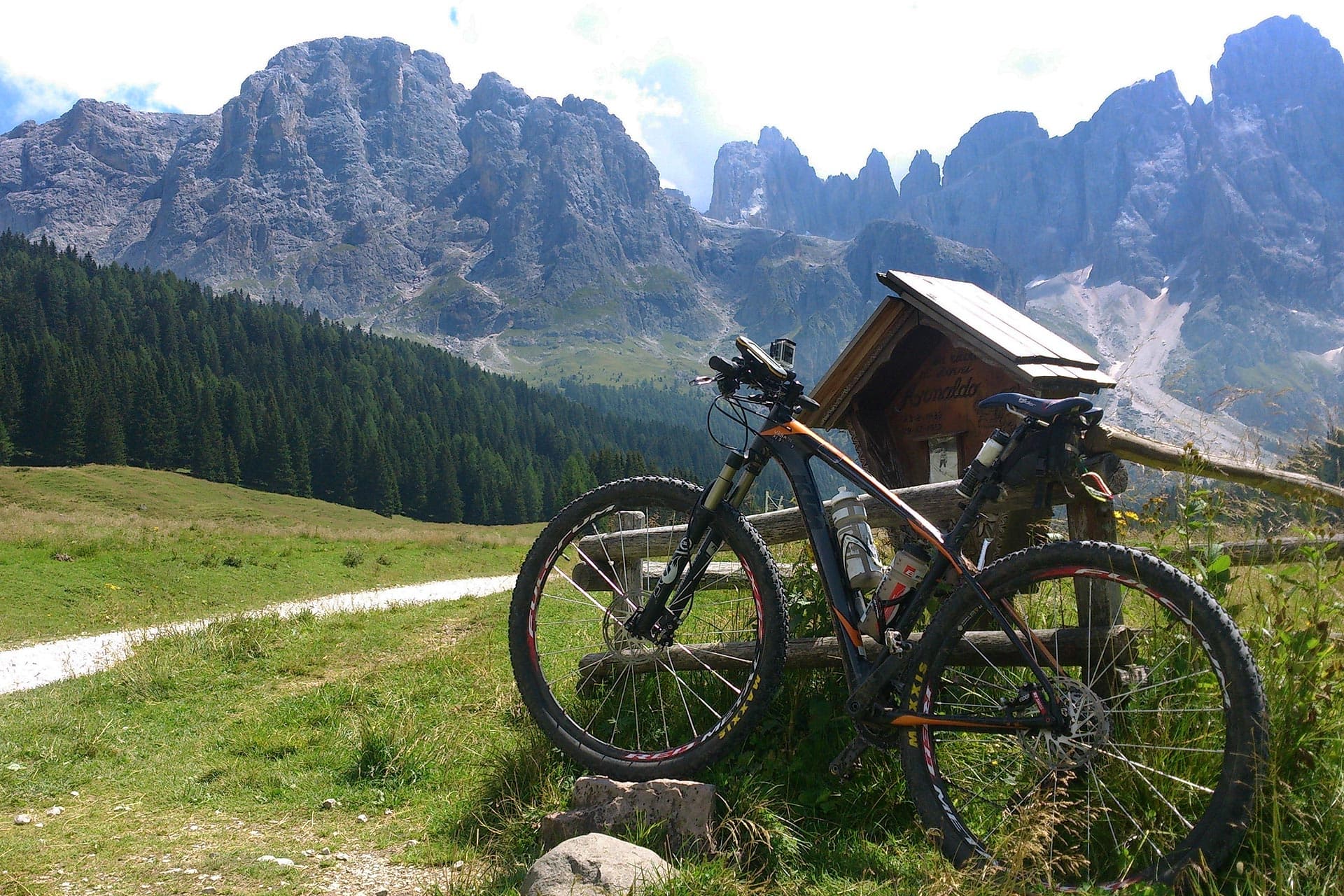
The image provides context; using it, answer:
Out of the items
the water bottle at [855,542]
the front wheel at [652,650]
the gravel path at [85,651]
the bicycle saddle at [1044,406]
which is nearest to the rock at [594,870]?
the front wheel at [652,650]

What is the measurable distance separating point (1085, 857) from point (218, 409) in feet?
347

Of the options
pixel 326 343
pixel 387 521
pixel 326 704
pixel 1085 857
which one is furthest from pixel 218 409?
pixel 1085 857

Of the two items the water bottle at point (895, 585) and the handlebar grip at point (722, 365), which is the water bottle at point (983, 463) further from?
the handlebar grip at point (722, 365)

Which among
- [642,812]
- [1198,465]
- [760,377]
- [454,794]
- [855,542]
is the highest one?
[760,377]

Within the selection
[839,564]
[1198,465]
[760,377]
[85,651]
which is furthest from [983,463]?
[85,651]

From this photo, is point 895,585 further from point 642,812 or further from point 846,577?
point 642,812

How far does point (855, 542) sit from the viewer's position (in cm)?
386

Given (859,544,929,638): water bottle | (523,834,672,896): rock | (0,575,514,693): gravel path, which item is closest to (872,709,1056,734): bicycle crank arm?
(859,544,929,638): water bottle

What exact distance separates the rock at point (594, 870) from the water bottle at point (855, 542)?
60.6 inches

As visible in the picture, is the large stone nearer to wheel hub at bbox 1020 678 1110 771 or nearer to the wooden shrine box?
→ wheel hub at bbox 1020 678 1110 771

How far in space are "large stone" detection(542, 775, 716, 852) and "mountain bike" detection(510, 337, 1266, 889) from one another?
252mm

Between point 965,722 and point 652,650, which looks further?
point 652,650

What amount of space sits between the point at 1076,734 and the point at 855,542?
4.04 ft

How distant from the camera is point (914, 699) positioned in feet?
11.1
